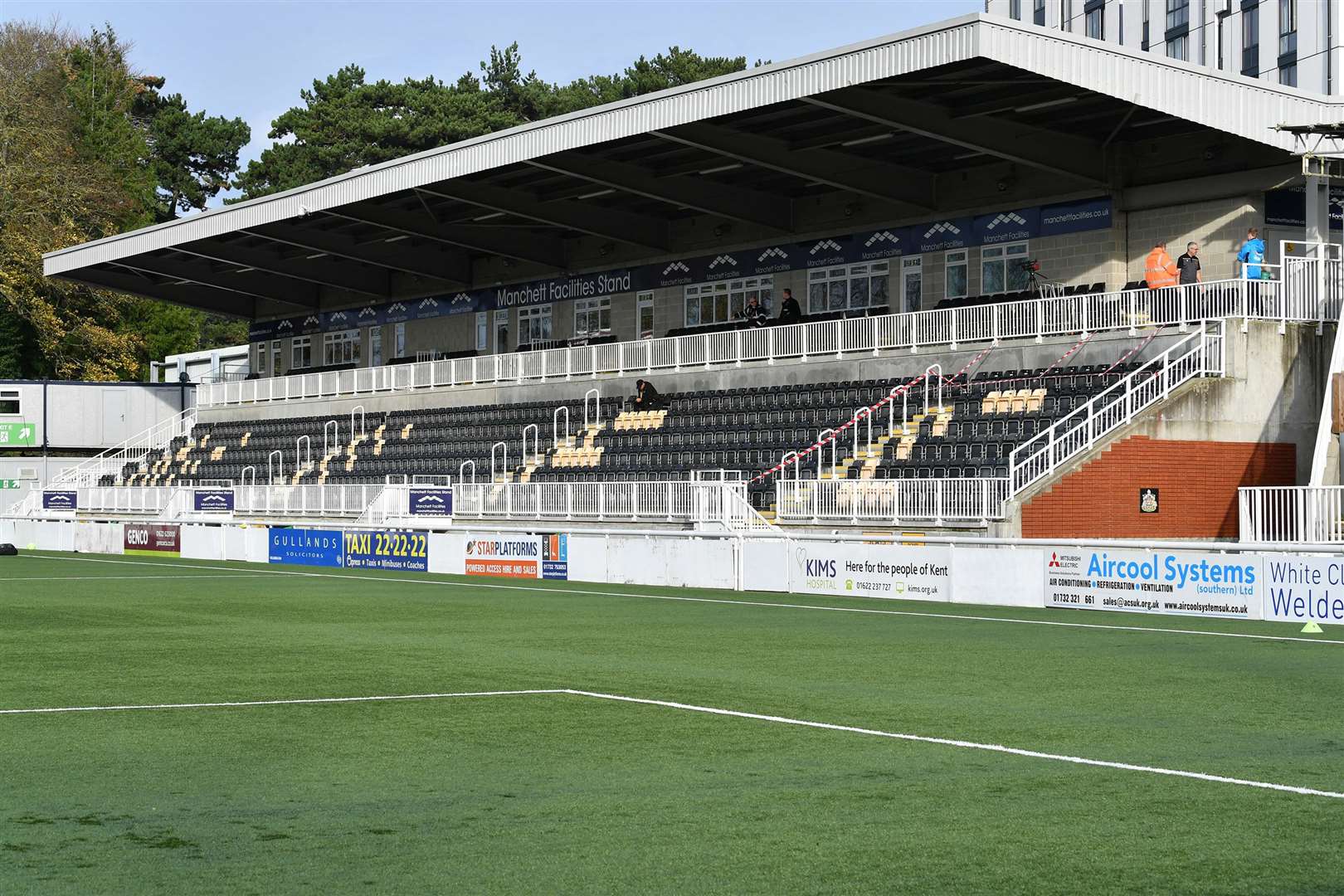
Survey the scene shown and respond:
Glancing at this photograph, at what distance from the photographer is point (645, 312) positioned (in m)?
52.8

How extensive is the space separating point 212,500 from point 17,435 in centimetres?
2485

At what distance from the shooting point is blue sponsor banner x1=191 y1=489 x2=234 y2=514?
1806 inches

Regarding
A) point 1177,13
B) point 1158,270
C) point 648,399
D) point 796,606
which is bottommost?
point 796,606

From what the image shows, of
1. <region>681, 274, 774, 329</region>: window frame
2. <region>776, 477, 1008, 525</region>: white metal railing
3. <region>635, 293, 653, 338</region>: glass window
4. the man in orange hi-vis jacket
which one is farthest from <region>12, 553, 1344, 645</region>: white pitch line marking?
<region>635, 293, 653, 338</region>: glass window

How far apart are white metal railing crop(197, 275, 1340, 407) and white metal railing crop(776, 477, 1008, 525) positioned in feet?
21.8

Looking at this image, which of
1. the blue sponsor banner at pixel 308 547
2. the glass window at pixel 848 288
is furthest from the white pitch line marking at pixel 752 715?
the glass window at pixel 848 288

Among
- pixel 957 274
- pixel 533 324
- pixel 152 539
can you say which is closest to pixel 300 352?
pixel 533 324

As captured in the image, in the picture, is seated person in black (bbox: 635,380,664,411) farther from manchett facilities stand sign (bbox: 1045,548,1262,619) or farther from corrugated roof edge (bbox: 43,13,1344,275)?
manchett facilities stand sign (bbox: 1045,548,1262,619)

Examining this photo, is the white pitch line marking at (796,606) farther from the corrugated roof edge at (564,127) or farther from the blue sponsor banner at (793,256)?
the blue sponsor banner at (793,256)

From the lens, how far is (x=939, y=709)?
42.7 feet

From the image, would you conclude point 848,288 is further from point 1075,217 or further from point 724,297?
point 1075,217

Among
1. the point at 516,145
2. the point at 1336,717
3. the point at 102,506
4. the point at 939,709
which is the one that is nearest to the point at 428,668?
the point at 939,709

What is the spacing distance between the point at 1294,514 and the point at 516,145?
22.9m

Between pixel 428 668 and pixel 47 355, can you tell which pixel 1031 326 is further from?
pixel 47 355
